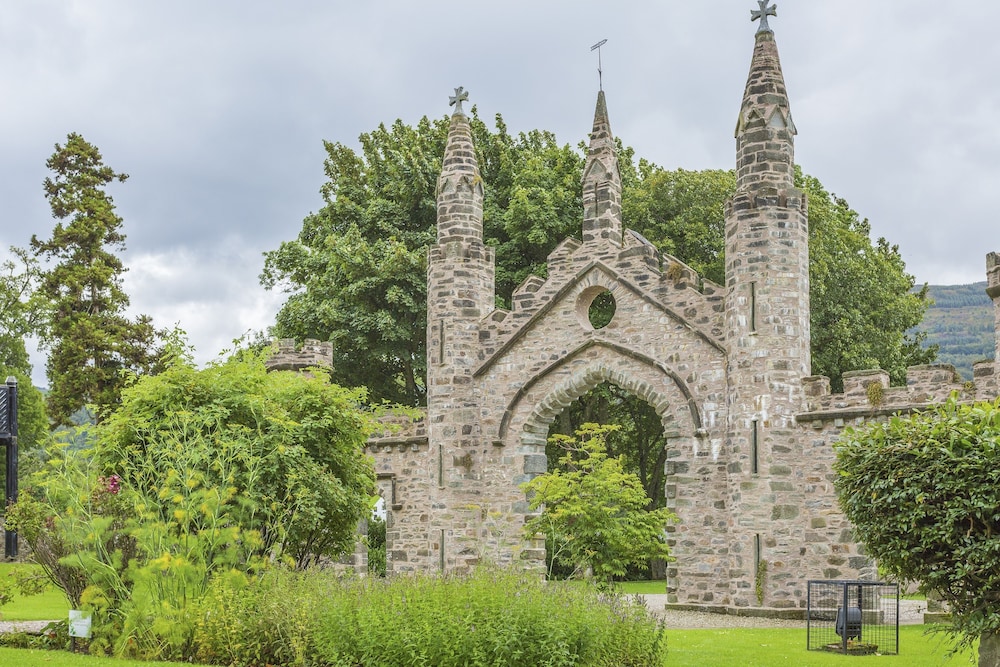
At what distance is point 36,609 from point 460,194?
1143 cm

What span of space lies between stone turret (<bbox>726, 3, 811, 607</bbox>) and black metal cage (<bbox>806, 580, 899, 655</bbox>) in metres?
0.82

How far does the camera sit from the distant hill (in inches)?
3511

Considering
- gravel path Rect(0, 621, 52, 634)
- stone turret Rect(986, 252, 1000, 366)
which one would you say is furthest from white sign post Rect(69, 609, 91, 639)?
stone turret Rect(986, 252, 1000, 366)

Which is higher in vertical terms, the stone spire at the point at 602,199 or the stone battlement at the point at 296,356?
the stone spire at the point at 602,199

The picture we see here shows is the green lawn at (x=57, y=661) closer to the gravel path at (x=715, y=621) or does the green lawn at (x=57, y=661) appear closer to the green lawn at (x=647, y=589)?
the gravel path at (x=715, y=621)

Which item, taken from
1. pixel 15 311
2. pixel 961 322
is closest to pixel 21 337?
pixel 15 311

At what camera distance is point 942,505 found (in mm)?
9797

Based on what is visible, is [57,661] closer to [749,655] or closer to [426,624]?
[426,624]

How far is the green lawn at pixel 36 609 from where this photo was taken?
16956 mm

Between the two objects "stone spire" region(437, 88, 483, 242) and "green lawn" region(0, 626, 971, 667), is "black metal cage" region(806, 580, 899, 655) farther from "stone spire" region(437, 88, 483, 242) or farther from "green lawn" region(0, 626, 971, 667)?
"stone spire" region(437, 88, 483, 242)

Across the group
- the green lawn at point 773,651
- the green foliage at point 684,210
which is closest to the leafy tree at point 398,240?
the green foliage at point 684,210

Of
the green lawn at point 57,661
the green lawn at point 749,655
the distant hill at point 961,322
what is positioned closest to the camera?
the green lawn at point 57,661

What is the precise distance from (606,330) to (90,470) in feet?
33.8

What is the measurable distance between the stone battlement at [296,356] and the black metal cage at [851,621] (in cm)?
1206
